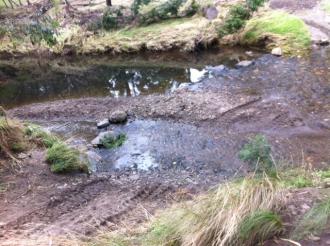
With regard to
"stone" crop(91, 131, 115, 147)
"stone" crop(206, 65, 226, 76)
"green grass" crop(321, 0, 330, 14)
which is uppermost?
"green grass" crop(321, 0, 330, 14)

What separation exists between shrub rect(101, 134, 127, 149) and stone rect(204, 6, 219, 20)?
20.6 feet

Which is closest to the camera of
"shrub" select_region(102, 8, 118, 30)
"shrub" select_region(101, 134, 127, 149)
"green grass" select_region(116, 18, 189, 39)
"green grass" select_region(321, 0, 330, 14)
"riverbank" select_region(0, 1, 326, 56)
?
"shrub" select_region(101, 134, 127, 149)

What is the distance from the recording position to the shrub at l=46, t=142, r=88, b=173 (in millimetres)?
6644

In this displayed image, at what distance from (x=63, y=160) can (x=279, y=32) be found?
735cm

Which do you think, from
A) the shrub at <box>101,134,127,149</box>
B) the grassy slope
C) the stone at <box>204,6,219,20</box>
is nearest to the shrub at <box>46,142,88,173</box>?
the shrub at <box>101,134,127,149</box>

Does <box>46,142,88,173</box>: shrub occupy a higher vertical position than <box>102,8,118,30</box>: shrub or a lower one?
higher

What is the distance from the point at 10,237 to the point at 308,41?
894cm

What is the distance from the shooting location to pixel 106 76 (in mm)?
12734

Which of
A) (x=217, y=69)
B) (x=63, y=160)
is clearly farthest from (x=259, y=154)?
(x=217, y=69)

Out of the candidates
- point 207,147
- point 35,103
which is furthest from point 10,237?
point 35,103

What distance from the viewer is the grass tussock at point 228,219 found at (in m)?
3.09

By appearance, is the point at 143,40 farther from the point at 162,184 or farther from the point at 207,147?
the point at 162,184

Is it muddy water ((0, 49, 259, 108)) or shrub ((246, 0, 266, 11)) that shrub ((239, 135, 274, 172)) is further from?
shrub ((246, 0, 266, 11))

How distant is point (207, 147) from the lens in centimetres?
753
